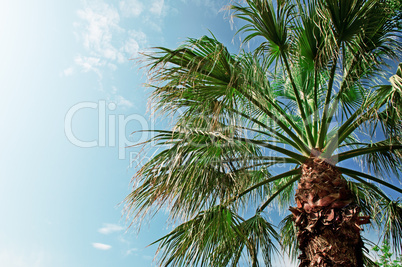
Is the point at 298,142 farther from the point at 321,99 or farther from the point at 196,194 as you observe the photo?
the point at 321,99

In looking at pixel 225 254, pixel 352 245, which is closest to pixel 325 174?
pixel 352 245

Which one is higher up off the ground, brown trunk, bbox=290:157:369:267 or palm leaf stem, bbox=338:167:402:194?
palm leaf stem, bbox=338:167:402:194

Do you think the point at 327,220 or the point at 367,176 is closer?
the point at 327,220

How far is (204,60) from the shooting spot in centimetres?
379

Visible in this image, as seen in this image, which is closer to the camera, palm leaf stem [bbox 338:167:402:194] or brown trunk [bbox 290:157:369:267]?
brown trunk [bbox 290:157:369:267]

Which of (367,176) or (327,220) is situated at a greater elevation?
(367,176)

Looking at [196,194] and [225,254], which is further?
[225,254]

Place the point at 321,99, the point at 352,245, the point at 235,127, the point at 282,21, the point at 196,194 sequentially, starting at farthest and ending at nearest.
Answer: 1. the point at 321,99
2. the point at 282,21
3. the point at 196,194
4. the point at 235,127
5. the point at 352,245

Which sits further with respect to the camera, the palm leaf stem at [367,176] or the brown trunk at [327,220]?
the palm leaf stem at [367,176]

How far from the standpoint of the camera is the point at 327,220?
350 centimetres

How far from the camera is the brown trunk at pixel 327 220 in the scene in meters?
3.42

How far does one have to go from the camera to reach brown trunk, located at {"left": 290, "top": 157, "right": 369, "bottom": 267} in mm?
3416

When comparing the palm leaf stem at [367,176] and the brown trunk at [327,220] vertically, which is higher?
the palm leaf stem at [367,176]

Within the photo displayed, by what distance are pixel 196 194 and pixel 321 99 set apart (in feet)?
11.5
